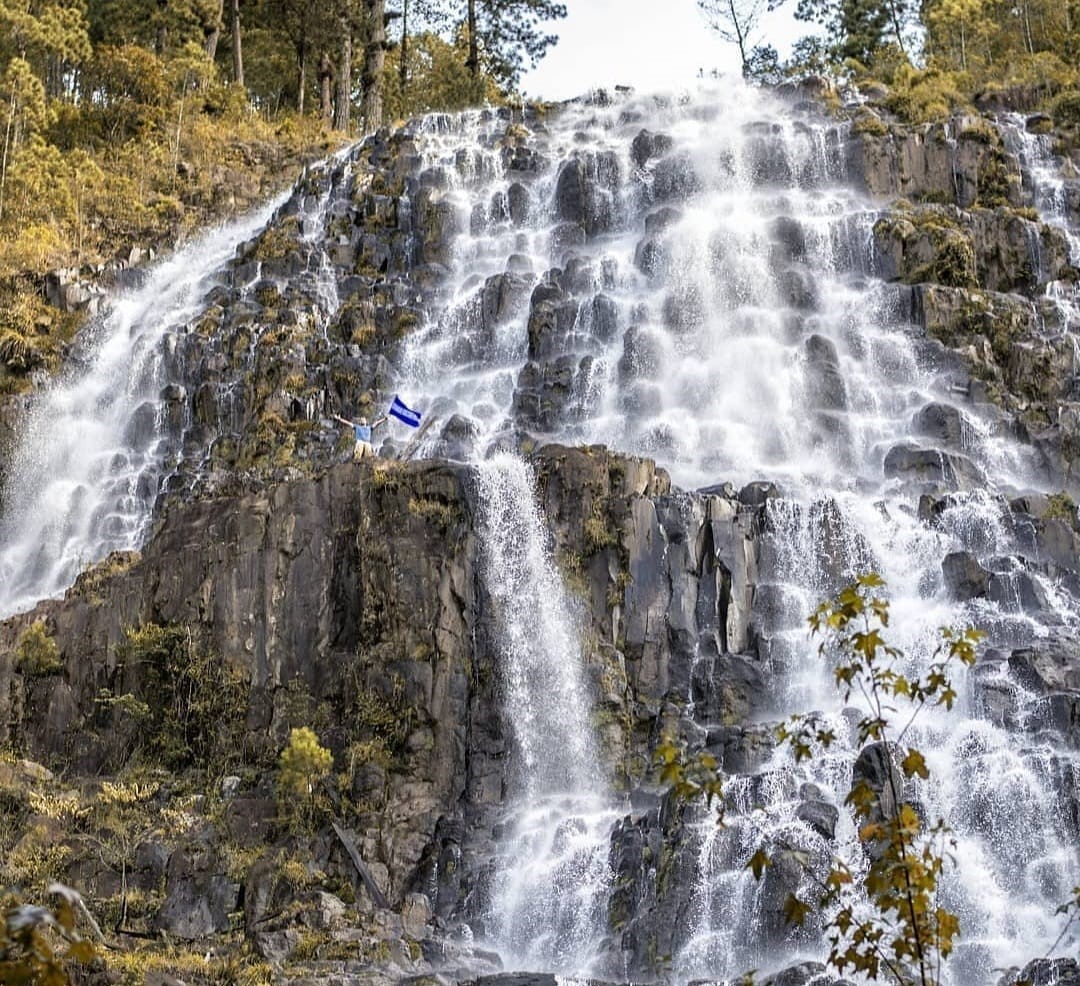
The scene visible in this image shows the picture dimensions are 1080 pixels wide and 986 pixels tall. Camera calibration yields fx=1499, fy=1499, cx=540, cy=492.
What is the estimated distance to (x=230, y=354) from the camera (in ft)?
137

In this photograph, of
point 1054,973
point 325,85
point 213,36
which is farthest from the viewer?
point 213,36

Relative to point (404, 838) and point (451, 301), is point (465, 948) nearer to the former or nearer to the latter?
point (404, 838)

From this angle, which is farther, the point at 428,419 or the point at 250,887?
the point at 428,419

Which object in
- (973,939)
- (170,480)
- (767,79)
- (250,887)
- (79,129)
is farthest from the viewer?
(79,129)

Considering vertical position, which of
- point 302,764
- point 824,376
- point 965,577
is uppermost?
point 824,376

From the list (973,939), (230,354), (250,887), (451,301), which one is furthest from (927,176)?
(250,887)

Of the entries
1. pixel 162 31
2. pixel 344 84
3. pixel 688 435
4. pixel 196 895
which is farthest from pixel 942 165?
pixel 162 31

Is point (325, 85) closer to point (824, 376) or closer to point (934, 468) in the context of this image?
point (824, 376)

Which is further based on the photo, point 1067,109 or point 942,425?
point 1067,109

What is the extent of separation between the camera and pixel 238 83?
6169cm

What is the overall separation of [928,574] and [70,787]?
18.0 metres

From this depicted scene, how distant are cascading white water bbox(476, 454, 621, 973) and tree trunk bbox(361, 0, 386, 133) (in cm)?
3151

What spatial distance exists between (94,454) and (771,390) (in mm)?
18324

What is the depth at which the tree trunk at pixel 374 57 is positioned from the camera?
60219 mm
